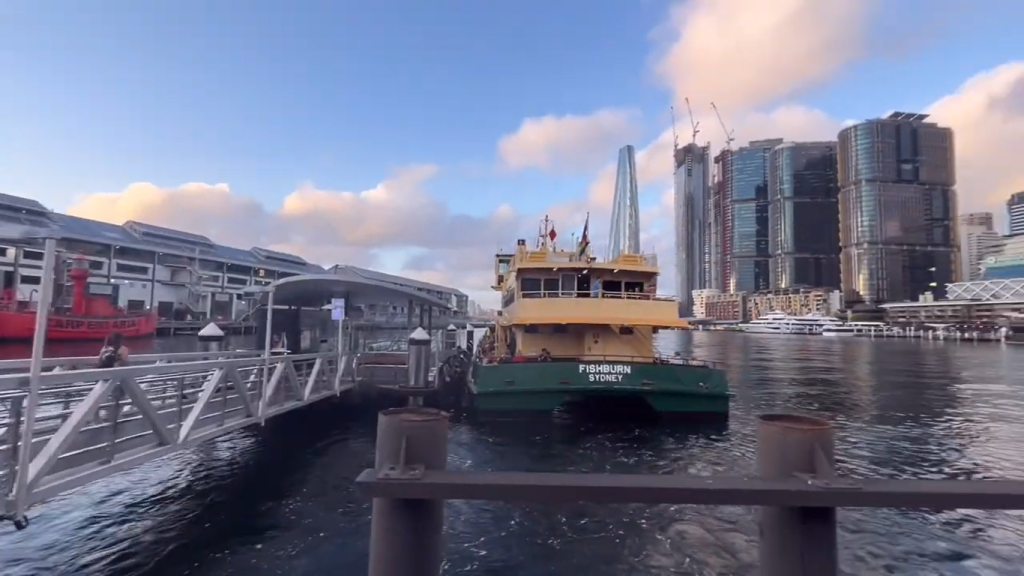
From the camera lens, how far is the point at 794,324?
469 ft

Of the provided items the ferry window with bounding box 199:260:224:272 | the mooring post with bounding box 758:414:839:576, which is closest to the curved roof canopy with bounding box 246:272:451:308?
the mooring post with bounding box 758:414:839:576

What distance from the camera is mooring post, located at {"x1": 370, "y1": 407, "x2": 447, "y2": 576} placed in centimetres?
318

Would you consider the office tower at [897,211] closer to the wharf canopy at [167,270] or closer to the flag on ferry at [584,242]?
the wharf canopy at [167,270]

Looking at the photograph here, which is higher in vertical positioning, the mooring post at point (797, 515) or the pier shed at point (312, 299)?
the pier shed at point (312, 299)

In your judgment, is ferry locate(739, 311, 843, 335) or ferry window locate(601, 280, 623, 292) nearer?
ferry window locate(601, 280, 623, 292)

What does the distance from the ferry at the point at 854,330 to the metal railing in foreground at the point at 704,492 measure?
478 feet

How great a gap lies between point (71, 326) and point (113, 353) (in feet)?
142

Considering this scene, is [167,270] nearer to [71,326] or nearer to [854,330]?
[71,326]

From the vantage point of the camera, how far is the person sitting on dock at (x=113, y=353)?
9.95 meters

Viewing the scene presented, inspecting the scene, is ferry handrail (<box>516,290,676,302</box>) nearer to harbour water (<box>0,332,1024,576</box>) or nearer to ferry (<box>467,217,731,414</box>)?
ferry (<box>467,217,731,414</box>)

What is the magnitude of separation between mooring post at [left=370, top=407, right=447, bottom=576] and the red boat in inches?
1574

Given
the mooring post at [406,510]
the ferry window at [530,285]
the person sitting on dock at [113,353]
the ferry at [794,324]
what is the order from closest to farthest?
the mooring post at [406,510], the person sitting on dock at [113,353], the ferry window at [530,285], the ferry at [794,324]

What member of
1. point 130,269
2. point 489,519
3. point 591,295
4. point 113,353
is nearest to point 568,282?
point 591,295

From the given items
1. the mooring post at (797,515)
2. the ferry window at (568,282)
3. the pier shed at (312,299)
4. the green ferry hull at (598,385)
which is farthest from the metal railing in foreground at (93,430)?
the ferry window at (568,282)
